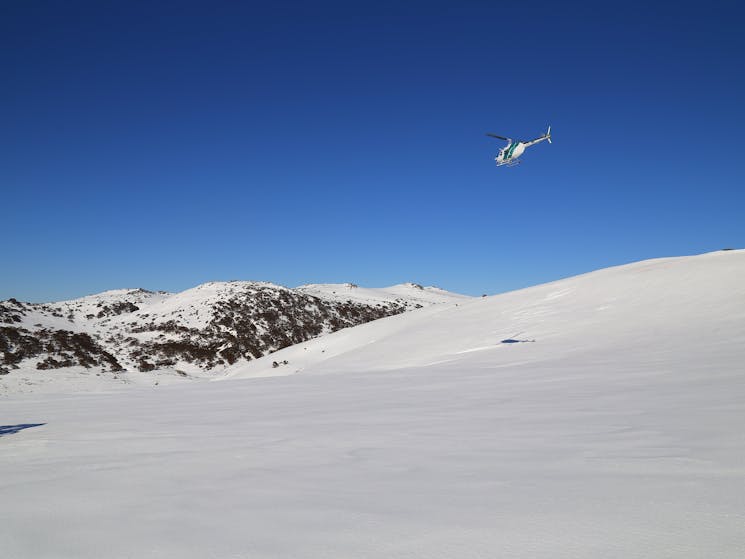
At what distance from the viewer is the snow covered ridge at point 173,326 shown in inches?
1303

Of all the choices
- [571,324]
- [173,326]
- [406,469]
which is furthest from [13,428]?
[173,326]

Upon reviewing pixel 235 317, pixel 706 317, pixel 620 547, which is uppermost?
pixel 235 317

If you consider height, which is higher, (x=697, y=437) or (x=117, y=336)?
(x=117, y=336)

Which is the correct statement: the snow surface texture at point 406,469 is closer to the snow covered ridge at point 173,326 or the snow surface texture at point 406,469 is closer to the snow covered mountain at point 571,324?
the snow covered mountain at point 571,324

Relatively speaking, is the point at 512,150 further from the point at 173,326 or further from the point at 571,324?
the point at 173,326

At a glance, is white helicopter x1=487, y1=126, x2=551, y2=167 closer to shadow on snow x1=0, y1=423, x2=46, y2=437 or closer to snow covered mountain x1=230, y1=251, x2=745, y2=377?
snow covered mountain x1=230, y1=251, x2=745, y2=377

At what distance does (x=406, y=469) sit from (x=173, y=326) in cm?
4442

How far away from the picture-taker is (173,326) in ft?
145

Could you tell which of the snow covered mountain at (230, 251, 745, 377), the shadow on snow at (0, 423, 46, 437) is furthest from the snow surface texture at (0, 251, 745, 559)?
the snow covered mountain at (230, 251, 745, 377)

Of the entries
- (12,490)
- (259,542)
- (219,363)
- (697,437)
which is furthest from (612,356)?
(219,363)

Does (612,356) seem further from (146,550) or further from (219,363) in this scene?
(219,363)

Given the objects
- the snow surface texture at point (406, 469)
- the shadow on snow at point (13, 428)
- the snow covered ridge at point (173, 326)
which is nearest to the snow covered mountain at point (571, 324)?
the snow surface texture at point (406, 469)

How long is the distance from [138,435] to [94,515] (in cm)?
352

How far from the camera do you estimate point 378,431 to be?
6.15 metres
